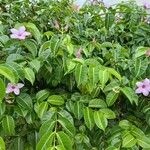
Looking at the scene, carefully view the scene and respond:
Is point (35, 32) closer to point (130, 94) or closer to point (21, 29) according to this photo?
point (21, 29)

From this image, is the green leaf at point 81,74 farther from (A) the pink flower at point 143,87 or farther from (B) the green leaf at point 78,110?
(A) the pink flower at point 143,87

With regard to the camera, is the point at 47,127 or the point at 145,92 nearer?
the point at 47,127

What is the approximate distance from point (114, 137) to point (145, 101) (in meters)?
0.20

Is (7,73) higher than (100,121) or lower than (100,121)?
higher

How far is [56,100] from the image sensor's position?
130cm

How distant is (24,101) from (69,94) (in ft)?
0.62

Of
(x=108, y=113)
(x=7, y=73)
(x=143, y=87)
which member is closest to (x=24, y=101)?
(x=7, y=73)

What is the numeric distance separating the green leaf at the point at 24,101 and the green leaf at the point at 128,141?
1.02 ft

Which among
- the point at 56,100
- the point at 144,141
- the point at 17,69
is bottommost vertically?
the point at 144,141

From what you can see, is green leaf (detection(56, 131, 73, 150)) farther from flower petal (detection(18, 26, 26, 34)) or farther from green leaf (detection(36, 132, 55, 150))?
flower petal (detection(18, 26, 26, 34))

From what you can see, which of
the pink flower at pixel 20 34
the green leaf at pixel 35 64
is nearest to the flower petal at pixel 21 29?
the pink flower at pixel 20 34

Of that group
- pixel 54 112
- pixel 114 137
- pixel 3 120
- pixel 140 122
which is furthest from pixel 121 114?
pixel 3 120

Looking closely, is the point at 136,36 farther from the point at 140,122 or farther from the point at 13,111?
the point at 13,111

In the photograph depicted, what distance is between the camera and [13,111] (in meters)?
1.28
